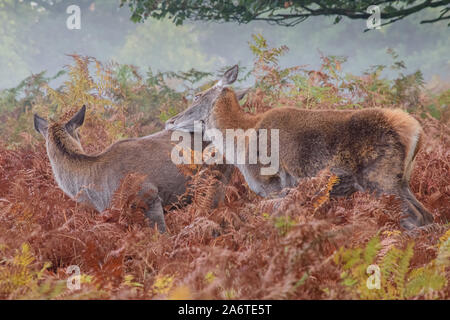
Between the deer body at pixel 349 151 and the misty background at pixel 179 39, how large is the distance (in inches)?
1054

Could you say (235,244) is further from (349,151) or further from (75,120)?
(75,120)

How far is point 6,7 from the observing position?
1167 inches

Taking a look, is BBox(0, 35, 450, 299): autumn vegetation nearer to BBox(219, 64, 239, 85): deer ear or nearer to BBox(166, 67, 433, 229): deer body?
BBox(166, 67, 433, 229): deer body

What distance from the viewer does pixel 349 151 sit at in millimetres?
3848

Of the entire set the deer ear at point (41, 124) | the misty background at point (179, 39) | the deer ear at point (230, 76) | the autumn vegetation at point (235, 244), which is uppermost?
the misty background at point (179, 39)

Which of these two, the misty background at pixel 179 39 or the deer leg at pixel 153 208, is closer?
the deer leg at pixel 153 208

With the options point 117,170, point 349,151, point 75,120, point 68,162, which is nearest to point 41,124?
point 75,120

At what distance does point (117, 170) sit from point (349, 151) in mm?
2225

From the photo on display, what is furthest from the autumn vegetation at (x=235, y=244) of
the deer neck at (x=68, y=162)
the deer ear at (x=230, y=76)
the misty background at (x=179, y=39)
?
the misty background at (x=179, y=39)

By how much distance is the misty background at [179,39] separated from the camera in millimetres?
30391

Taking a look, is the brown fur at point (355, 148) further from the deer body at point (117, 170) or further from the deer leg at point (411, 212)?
the deer body at point (117, 170)

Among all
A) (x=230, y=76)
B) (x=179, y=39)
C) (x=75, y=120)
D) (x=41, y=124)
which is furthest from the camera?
(x=179, y=39)

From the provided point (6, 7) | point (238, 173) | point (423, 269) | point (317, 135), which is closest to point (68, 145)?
point (238, 173)
